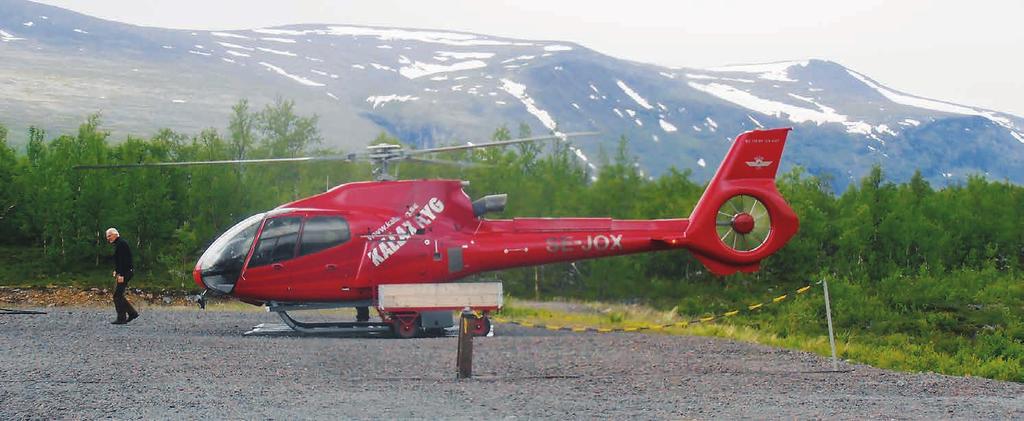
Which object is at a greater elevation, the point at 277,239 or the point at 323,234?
A: the point at 323,234

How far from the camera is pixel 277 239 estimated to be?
78.6 ft

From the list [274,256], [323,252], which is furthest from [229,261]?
[323,252]

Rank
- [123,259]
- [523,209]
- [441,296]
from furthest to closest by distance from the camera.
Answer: [523,209] < [123,259] < [441,296]

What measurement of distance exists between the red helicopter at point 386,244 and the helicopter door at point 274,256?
0.8 inches

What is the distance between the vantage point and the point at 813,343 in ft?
75.0

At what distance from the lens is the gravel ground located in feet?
41.6

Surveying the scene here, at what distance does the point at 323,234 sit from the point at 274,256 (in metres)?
1.10

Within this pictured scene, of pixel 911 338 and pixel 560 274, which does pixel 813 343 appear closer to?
pixel 911 338

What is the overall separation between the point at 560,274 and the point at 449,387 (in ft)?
134

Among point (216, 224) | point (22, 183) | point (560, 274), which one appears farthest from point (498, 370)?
point (22, 183)

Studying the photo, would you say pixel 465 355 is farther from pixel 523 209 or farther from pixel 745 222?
pixel 523 209

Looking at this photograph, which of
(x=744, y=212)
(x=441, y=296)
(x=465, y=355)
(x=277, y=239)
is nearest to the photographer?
(x=465, y=355)

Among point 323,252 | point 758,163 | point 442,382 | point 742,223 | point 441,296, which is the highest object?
point 758,163

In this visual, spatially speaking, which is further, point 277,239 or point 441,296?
point 277,239
